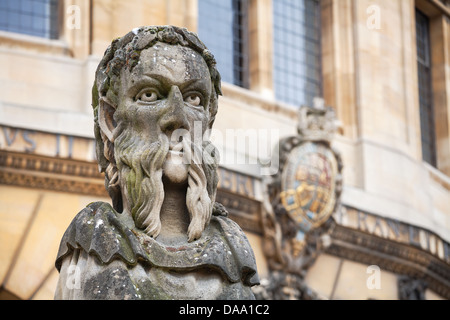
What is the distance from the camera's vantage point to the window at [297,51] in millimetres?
23688

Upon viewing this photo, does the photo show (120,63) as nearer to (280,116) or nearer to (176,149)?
(176,149)

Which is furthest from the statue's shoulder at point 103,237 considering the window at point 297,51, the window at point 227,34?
the window at point 297,51

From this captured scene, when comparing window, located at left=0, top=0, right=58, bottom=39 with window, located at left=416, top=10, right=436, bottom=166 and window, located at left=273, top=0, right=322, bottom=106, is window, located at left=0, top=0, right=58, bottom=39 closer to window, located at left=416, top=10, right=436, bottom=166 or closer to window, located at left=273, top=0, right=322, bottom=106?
window, located at left=273, top=0, right=322, bottom=106

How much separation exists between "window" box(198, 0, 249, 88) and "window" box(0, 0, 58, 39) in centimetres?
284

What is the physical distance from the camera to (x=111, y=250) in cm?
683

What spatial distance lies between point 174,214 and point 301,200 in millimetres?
14241

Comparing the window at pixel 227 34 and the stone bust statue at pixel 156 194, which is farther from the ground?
the window at pixel 227 34

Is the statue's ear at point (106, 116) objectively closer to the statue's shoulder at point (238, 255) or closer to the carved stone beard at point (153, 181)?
the carved stone beard at point (153, 181)

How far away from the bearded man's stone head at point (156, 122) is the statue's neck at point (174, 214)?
0.04 m

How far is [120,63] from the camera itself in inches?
289

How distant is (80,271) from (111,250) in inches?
7.6

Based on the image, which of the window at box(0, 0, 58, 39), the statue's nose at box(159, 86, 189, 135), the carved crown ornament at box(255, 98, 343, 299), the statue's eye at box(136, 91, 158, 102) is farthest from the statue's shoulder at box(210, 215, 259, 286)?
the carved crown ornament at box(255, 98, 343, 299)

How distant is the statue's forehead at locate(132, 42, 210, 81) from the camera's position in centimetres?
725

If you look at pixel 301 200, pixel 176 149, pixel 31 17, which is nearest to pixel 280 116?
pixel 301 200
